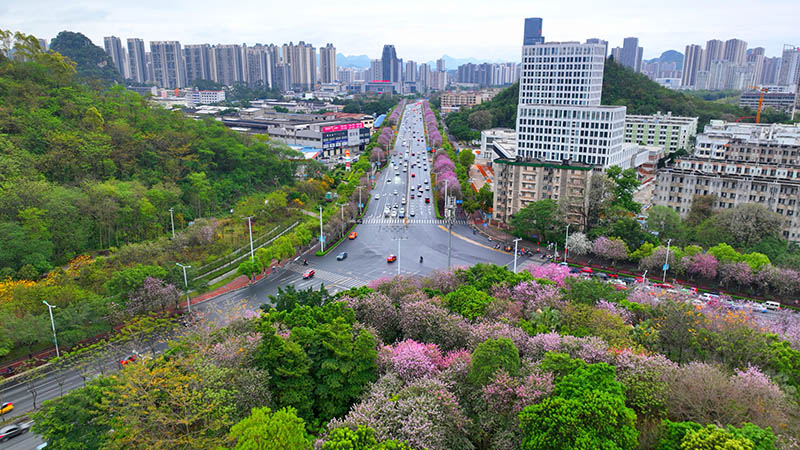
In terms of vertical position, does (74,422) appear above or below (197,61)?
below

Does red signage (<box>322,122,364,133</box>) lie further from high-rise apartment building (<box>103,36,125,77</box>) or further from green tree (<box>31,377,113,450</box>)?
high-rise apartment building (<box>103,36,125,77</box>)

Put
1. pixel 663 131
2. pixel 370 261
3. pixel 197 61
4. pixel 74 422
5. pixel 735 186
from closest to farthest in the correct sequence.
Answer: pixel 74 422, pixel 370 261, pixel 735 186, pixel 663 131, pixel 197 61

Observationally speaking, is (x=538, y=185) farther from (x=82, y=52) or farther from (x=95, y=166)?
(x=82, y=52)

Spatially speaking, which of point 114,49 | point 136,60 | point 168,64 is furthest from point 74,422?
point 114,49

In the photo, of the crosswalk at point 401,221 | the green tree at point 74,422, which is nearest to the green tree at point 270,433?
the green tree at point 74,422

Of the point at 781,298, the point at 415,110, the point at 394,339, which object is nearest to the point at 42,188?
the point at 394,339

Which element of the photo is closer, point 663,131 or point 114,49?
point 663,131
